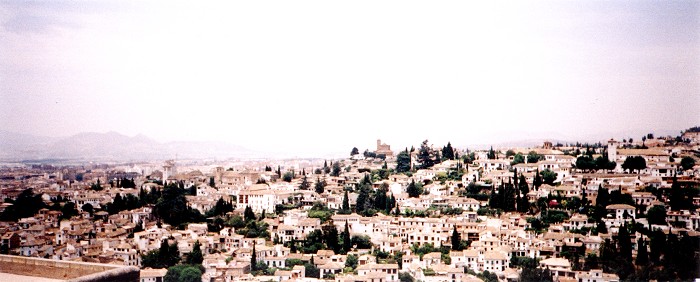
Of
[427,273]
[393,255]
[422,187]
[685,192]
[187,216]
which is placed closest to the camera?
[427,273]

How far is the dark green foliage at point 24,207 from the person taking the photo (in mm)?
10242

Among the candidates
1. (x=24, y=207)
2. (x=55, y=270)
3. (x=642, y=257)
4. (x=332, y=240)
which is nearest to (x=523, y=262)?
(x=642, y=257)

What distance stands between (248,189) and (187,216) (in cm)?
200

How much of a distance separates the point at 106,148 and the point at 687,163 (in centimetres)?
1151

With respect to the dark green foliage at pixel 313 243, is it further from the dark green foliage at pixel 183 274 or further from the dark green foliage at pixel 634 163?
the dark green foliage at pixel 634 163

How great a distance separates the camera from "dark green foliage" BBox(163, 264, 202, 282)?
8.28 meters

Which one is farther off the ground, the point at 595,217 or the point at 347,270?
the point at 595,217

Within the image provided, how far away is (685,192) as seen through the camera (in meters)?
9.74

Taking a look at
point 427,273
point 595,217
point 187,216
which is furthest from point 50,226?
point 595,217

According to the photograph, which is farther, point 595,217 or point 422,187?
point 422,187

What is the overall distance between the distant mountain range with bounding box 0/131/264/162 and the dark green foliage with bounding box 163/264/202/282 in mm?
3400

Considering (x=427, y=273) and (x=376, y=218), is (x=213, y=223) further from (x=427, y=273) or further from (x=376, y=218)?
(x=427, y=273)

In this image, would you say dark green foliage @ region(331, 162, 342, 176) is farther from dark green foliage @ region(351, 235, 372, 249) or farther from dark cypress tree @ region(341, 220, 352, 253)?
dark cypress tree @ region(341, 220, 352, 253)

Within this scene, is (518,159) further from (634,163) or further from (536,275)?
(536,275)
